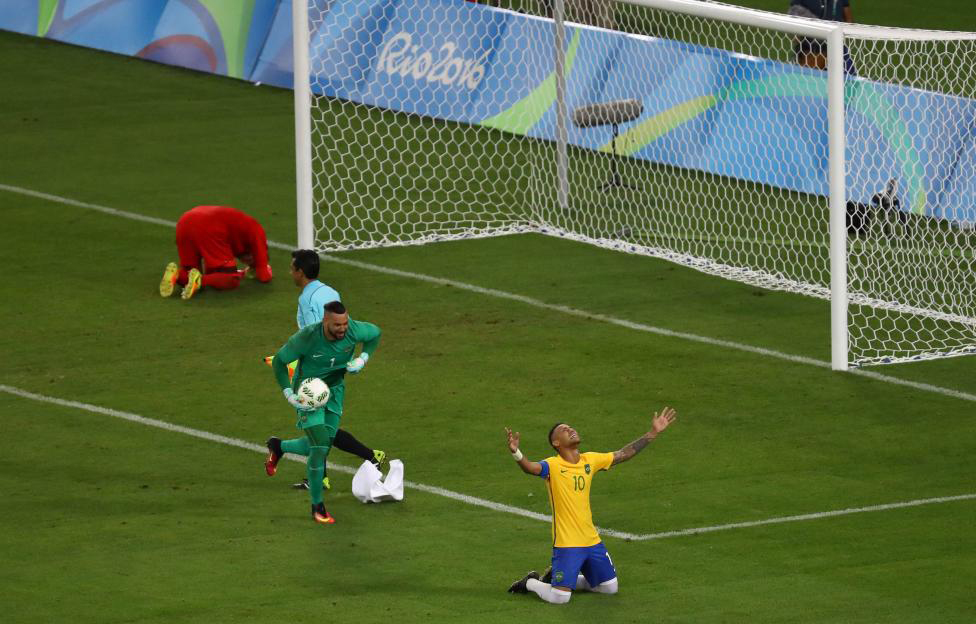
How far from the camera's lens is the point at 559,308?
62.9ft

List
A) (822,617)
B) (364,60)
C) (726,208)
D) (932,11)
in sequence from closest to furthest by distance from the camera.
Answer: (822,617) → (726,208) → (364,60) → (932,11)

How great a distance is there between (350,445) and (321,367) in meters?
0.87

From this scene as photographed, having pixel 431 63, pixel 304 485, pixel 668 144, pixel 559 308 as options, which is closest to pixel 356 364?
pixel 304 485

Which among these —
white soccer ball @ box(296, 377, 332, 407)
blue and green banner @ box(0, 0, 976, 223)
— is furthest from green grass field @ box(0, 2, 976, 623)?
blue and green banner @ box(0, 0, 976, 223)

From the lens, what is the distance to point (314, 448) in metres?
13.6

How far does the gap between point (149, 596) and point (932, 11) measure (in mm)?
22552

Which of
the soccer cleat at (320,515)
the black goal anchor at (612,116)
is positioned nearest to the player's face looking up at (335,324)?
the soccer cleat at (320,515)

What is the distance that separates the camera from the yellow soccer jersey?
40.0ft

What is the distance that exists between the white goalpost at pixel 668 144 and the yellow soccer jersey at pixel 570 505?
17.8 ft

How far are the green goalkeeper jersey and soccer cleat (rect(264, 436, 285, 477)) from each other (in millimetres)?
583

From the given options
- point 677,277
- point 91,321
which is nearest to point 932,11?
point 677,277

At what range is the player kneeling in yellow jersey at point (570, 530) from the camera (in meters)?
12.2

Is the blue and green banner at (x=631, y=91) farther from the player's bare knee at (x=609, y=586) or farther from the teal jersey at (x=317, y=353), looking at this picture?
the player's bare knee at (x=609, y=586)

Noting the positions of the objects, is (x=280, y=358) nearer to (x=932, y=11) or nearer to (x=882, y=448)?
(x=882, y=448)
